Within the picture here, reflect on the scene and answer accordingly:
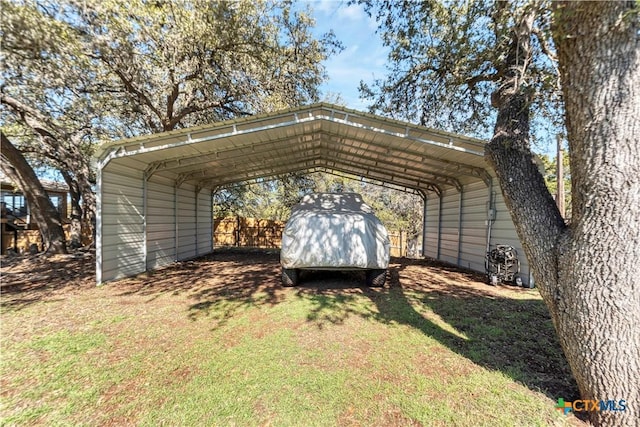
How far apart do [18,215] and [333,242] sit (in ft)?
65.9

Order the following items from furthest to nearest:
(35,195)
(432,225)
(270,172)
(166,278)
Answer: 1. (432,225)
2. (270,172)
3. (35,195)
4. (166,278)

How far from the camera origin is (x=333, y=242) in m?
5.22

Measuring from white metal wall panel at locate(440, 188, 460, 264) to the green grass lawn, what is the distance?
4.43m

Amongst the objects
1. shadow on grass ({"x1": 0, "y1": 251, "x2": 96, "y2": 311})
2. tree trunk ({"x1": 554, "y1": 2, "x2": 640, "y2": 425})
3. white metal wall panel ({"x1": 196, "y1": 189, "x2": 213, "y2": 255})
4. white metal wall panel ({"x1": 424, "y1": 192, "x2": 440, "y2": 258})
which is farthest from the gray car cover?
white metal wall panel ({"x1": 196, "y1": 189, "x2": 213, "y2": 255})

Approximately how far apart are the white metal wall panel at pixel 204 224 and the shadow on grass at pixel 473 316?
269 inches

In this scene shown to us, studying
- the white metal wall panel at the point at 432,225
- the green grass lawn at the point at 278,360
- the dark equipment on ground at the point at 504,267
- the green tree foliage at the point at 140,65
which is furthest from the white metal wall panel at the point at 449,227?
the green tree foliage at the point at 140,65

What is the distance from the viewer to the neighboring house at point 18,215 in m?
11.1

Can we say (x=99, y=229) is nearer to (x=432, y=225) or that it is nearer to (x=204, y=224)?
(x=204, y=224)

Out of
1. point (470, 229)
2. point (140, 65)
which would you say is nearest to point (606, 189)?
point (470, 229)

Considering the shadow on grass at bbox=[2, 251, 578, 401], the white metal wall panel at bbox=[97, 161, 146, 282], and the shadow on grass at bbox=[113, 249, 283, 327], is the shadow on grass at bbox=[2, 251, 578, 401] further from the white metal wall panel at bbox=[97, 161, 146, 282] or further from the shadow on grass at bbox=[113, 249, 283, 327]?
the white metal wall panel at bbox=[97, 161, 146, 282]

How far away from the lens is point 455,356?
9.76 feet

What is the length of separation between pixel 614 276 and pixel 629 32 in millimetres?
1606

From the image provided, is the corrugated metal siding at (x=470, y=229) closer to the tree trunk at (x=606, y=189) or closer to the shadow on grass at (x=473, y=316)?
the shadow on grass at (x=473, y=316)

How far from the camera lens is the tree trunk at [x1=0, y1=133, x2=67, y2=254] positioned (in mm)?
7635
